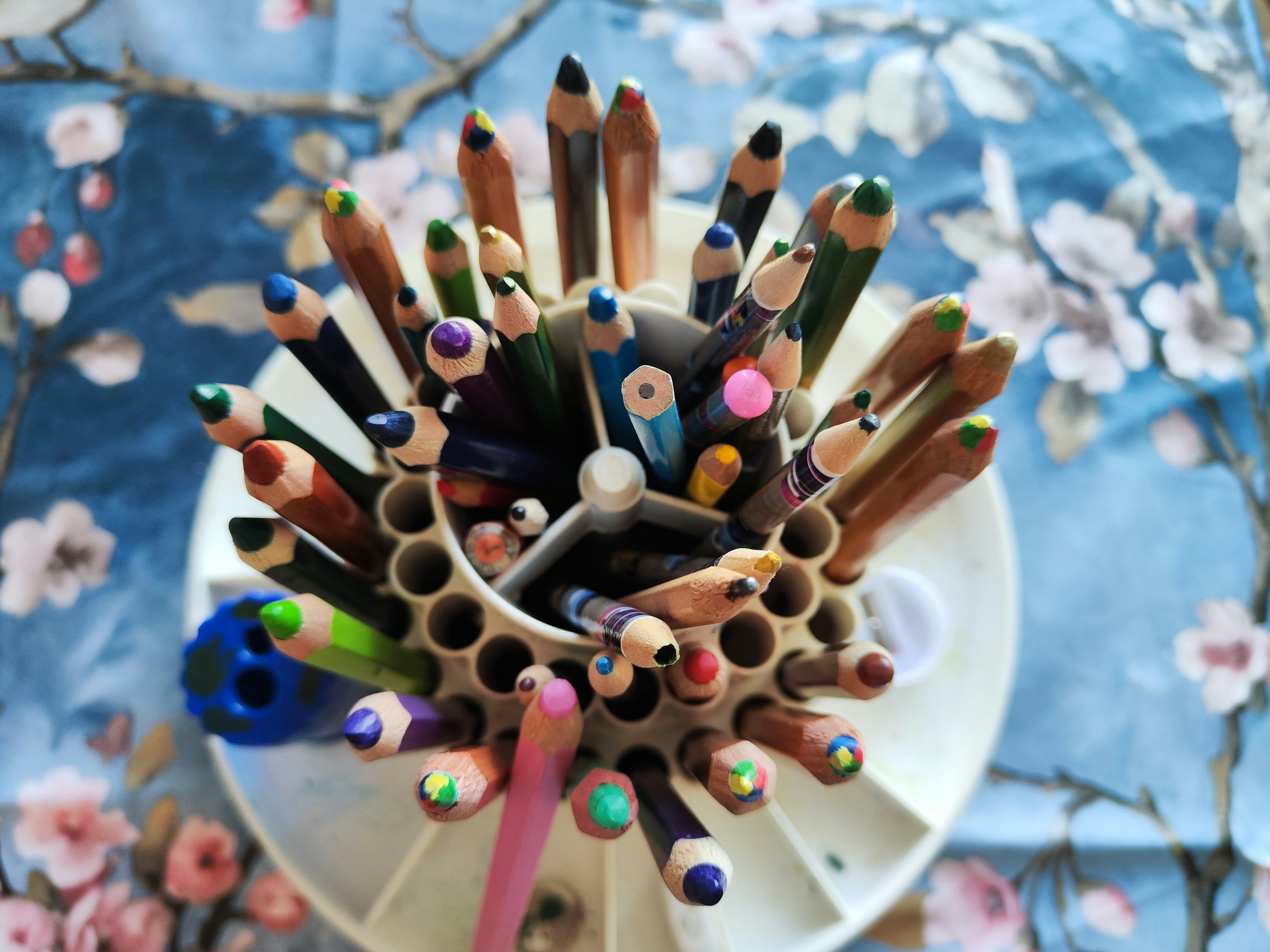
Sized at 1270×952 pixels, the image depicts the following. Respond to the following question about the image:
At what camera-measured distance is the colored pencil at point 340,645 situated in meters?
0.16

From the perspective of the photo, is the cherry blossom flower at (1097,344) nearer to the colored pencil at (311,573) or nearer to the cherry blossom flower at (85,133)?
the colored pencil at (311,573)

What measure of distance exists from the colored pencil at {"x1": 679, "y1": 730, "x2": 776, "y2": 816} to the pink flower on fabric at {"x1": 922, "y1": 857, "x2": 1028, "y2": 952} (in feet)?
0.58

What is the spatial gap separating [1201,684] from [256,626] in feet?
1.17

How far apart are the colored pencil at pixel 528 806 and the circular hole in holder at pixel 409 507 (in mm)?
69

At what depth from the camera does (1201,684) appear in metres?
0.33

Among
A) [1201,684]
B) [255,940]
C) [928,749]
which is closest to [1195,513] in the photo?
[1201,684]

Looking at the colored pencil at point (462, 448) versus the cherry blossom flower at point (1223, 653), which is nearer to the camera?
the colored pencil at point (462, 448)

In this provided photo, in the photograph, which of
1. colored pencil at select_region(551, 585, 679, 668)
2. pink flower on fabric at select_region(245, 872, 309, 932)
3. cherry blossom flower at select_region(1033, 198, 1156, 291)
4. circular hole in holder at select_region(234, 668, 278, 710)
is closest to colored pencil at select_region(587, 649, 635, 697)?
colored pencil at select_region(551, 585, 679, 668)

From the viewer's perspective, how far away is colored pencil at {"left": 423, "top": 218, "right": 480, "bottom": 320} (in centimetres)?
18

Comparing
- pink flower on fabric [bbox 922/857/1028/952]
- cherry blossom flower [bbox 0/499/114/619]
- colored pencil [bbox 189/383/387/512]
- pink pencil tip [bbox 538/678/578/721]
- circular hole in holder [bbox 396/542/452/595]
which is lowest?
pink flower on fabric [bbox 922/857/1028/952]

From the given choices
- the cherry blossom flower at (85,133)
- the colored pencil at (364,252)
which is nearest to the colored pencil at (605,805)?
the colored pencil at (364,252)

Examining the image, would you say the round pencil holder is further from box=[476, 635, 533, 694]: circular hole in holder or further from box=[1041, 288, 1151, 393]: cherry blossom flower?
box=[1041, 288, 1151, 393]: cherry blossom flower

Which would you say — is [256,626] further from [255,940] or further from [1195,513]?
[1195,513]

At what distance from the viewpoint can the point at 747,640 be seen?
218 mm
